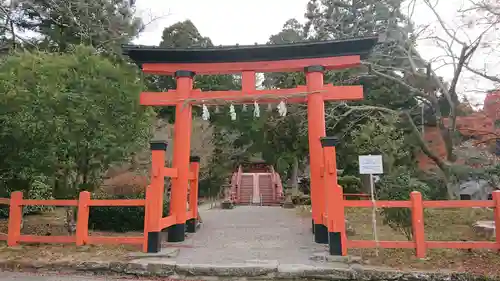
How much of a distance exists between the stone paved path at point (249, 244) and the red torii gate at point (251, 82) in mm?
705

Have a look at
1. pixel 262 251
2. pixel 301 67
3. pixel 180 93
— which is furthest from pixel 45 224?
pixel 301 67

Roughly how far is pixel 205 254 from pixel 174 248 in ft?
2.62

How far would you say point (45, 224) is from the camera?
33.4 feet

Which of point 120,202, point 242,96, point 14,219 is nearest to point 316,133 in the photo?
point 242,96

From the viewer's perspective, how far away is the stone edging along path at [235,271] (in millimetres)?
5387

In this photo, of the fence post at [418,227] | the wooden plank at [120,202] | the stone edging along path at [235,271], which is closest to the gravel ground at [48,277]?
the stone edging along path at [235,271]

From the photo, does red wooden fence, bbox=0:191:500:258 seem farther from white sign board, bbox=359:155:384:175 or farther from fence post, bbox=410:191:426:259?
white sign board, bbox=359:155:384:175

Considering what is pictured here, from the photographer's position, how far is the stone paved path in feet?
21.1

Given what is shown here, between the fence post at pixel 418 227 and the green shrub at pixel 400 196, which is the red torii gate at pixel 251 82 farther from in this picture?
the fence post at pixel 418 227

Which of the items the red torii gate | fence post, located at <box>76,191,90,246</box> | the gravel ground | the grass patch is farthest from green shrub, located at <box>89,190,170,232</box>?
the grass patch

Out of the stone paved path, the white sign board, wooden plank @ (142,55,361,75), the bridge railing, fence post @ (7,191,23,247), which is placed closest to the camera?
the bridge railing

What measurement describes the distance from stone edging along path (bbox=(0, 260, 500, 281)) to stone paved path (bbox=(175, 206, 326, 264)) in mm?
361

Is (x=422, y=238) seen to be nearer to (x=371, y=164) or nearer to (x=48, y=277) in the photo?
(x=371, y=164)

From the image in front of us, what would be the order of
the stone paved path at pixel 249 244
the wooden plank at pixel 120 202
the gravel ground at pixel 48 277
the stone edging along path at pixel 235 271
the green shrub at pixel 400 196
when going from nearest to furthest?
the stone edging along path at pixel 235 271 → the gravel ground at pixel 48 277 → the stone paved path at pixel 249 244 → the wooden plank at pixel 120 202 → the green shrub at pixel 400 196
